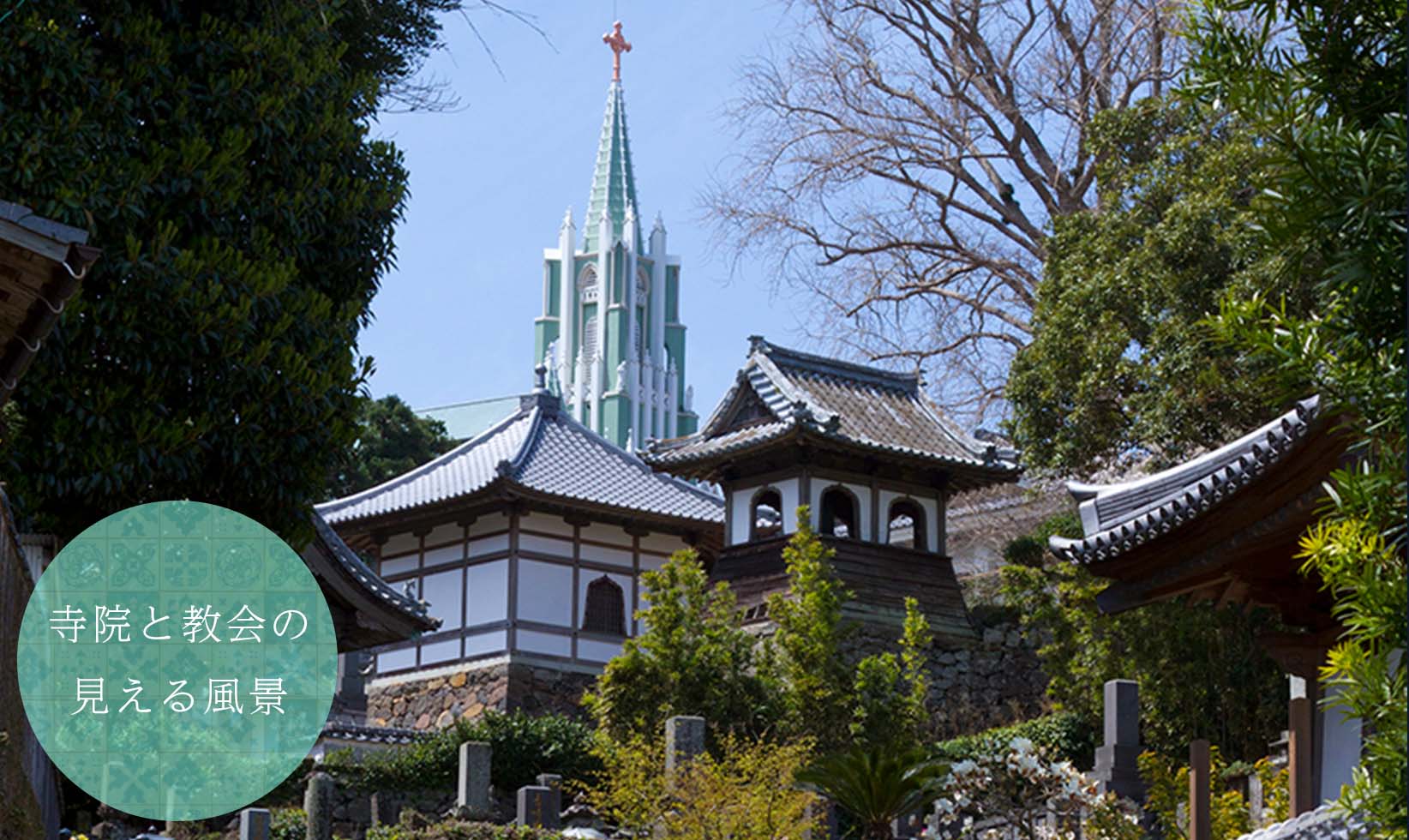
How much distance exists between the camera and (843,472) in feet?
89.6

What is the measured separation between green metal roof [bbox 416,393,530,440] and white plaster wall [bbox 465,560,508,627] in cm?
4052

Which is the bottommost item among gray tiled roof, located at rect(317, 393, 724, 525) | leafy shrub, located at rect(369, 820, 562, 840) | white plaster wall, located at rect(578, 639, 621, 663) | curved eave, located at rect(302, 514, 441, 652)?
leafy shrub, located at rect(369, 820, 562, 840)

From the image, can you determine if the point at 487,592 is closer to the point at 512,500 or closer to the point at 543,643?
the point at 543,643

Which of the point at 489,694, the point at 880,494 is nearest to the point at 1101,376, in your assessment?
the point at 880,494

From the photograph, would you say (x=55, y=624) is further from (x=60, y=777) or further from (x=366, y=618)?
(x=366, y=618)

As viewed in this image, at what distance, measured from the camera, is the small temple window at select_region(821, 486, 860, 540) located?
1071 inches

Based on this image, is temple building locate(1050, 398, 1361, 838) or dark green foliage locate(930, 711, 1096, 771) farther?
dark green foliage locate(930, 711, 1096, 771)

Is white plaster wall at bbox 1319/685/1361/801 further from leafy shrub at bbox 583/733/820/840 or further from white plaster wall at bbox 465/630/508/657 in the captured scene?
white plaster wall at bbox 465/630/508/657

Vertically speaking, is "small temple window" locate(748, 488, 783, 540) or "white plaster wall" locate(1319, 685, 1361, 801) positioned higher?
"small temple window" locate(748, 488, 783, 540)

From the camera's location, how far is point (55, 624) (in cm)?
1176

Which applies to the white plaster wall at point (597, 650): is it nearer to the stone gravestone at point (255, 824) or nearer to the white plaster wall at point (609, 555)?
the white plaster wall at point (609, 555)

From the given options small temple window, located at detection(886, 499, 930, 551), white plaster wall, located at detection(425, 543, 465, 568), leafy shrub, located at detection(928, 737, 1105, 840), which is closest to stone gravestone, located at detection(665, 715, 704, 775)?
leafy shrub, located at detection(928, 737, 1105, 840)

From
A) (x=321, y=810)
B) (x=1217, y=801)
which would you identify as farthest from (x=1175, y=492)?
(x=321, y=810)

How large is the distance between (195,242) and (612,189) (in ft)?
219
